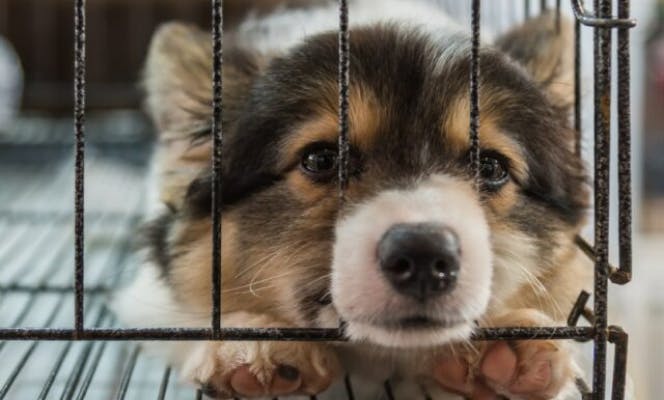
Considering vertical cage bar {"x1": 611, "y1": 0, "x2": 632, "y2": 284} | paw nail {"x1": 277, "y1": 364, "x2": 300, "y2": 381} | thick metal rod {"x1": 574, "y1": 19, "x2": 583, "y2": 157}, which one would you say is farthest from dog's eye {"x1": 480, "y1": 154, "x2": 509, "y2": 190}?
paw nail {"x1": 277, "y1": 364, "x2": 300, "y2": 381}

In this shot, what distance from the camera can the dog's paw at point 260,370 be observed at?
1.41 m

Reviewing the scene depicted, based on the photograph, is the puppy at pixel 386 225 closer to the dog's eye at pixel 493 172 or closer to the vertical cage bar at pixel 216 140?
the dog's eye at pixel 493 172

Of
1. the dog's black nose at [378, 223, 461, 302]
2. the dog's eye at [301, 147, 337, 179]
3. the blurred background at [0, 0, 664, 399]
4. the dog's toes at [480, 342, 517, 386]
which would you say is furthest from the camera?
the blurred background at [0, 0, 664, 399]

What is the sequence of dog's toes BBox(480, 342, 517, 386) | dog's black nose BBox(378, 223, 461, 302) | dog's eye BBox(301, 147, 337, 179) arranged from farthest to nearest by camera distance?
dog's eye BBox(301, 147, 337, 179) → dog's toes BBox(480, 342, 517, 386) → dog's black nose BBox(378, 223, 461, 302)

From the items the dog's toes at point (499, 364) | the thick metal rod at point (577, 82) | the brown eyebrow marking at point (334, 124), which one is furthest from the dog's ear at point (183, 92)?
the dog's toes at point (499, 364)

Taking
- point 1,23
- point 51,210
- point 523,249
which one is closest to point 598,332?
point 523,249

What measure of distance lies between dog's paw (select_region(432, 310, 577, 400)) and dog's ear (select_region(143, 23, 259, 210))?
0.73 m

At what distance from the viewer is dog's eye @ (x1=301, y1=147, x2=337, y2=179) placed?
1.54m

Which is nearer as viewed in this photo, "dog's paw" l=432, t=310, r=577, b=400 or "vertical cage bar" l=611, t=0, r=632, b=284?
"vertical cage bar" l=611, t=0, r=632, b=284

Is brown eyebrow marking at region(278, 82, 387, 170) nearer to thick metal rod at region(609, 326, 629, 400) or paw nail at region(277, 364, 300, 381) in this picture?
paw nail at region(277, 364, 300, 381)

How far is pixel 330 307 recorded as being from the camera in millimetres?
1478

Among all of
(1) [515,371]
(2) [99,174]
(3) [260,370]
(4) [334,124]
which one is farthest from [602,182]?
(2) [99,174]

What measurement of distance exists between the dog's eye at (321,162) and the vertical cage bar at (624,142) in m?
0.47

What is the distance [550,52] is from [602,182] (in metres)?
0.75
